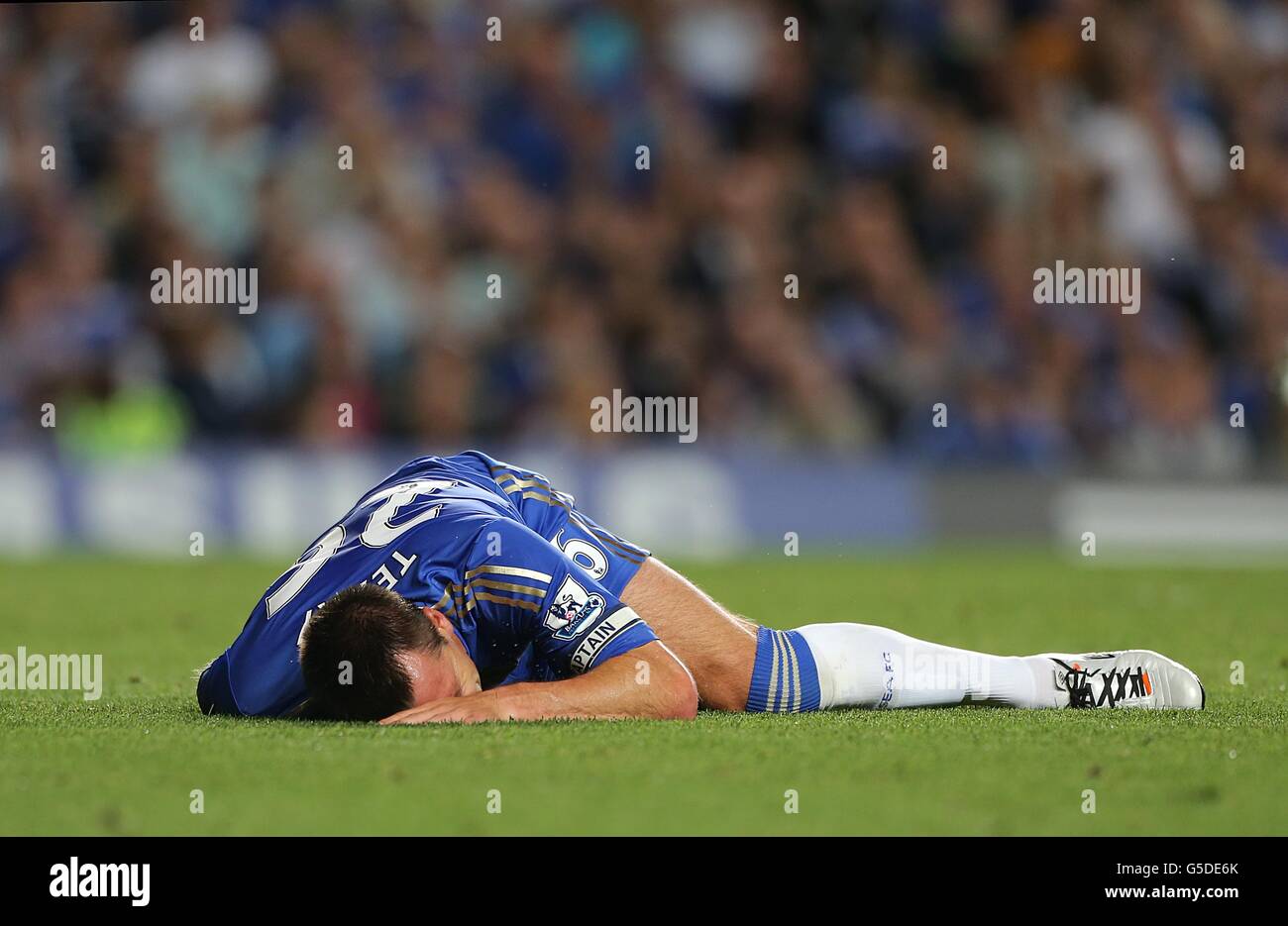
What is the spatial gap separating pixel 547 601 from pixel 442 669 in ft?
1.20

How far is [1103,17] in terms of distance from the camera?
16844 mm

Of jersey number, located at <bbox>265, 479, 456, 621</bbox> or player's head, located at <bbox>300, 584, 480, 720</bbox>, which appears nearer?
player's head, located at <bbox>300, 584, 480, 720</bbox>

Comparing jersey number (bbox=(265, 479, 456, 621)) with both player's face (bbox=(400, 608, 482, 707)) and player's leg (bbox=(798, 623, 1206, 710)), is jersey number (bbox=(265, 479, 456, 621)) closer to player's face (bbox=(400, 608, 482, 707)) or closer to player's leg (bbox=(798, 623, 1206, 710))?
player's face (bbox=(400, 608, 482, 707))

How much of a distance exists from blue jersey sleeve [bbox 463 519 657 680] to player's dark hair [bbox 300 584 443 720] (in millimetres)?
210

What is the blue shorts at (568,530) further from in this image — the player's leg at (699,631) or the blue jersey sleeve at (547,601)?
the blue jersey sleeve at (547,601)

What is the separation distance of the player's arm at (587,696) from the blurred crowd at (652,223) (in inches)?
360

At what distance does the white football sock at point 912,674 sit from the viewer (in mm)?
5602

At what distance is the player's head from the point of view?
4.70 meters

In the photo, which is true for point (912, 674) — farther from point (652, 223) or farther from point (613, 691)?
point (652, 223)

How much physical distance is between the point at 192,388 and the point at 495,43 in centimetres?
440

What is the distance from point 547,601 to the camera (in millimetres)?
4867

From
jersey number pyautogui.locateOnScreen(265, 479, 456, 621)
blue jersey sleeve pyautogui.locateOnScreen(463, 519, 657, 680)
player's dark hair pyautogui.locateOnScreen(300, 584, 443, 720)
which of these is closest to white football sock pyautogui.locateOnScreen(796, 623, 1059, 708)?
blue jersey sleeve pyautogui.locateOnScreen(463, 519, 657, 680)

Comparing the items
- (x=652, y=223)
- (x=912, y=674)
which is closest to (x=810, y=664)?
(x=912, y=674)
